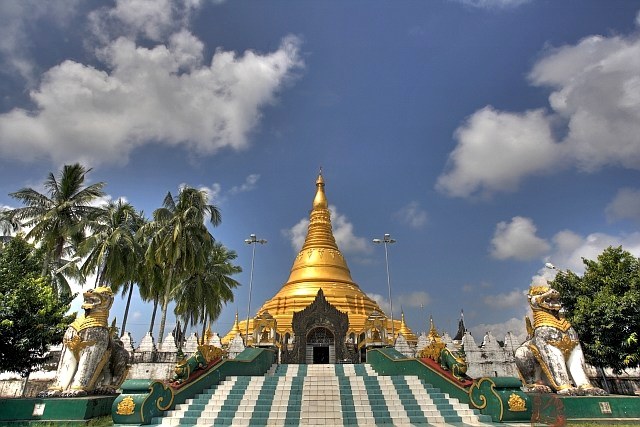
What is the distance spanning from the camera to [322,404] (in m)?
9.98

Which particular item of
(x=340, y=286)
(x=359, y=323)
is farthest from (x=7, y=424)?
(x=340, y=286)

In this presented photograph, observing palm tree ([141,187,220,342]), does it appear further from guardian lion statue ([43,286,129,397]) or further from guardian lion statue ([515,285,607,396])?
guardian lion statue ([515,285,607,396])

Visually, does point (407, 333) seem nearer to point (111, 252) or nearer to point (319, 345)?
point (319, 345)

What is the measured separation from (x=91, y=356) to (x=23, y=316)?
2.68 metres

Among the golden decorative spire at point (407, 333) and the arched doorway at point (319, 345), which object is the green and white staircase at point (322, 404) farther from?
the golden decorative spire at point (407, 333)

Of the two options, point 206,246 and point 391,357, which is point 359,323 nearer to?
point 206,246

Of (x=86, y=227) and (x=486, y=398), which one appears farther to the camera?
(x=86, y=227)

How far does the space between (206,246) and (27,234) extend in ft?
30.5

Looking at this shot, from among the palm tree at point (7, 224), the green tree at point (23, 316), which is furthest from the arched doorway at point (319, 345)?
the palm tree at point (7, 224)

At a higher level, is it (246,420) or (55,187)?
(55,187)

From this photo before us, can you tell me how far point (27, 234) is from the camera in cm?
2123

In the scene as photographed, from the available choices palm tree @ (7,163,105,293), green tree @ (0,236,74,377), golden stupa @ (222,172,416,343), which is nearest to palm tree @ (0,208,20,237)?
palm tree @ (7,163,105,293)

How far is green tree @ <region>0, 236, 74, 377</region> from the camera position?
37.8 ft

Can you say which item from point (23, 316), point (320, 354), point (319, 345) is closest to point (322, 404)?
point (23, 316)
